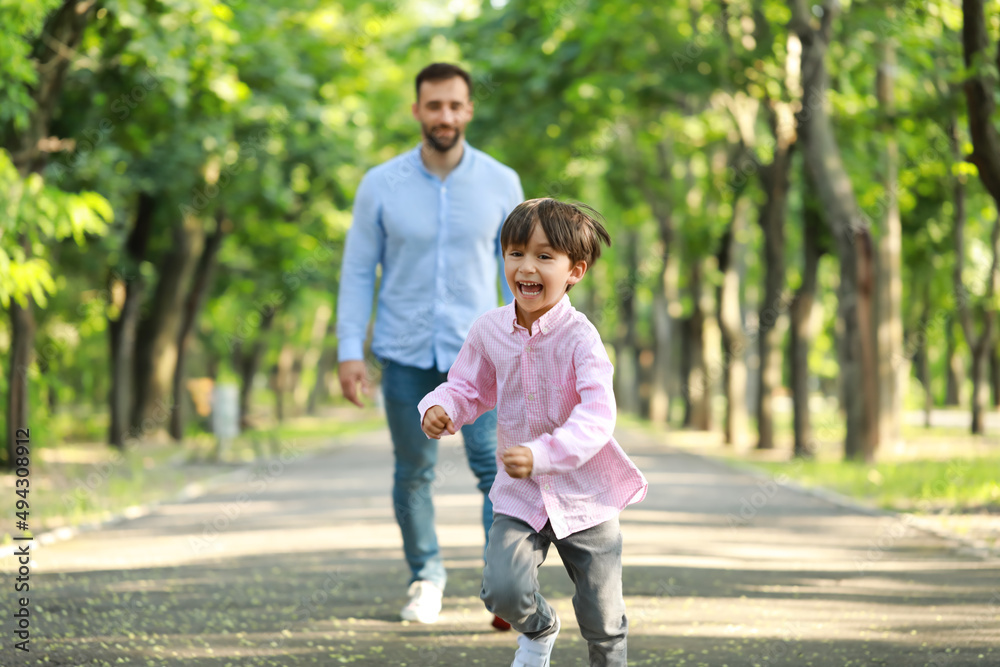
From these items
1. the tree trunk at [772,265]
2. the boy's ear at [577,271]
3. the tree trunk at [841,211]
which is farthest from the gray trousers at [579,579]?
the tree trunk at [772,265]

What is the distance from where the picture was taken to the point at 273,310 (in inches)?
1210

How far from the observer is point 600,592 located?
3.89 metres

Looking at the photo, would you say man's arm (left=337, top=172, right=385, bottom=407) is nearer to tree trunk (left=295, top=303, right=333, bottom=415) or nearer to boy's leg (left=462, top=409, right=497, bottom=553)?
boy's leg (left=462, top=409, right=497, bottom=553)

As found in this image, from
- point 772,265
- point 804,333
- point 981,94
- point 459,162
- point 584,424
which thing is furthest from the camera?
point 772,265

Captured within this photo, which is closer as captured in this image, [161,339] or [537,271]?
[537,271]

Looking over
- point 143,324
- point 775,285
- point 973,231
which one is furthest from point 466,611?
point 973,231

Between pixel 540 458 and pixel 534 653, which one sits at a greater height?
pixel 540 458

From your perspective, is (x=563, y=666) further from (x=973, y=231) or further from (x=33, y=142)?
(x=973, y=231)

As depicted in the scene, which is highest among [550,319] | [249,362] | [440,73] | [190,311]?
[440,73]

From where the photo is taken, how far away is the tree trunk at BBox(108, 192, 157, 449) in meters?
22.0

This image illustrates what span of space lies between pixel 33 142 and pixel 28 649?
983 centimetres

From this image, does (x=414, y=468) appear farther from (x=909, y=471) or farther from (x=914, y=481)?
(x=909, y=471)

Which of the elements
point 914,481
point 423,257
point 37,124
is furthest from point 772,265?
point 423,257

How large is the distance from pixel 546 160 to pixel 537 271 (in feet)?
68.5
